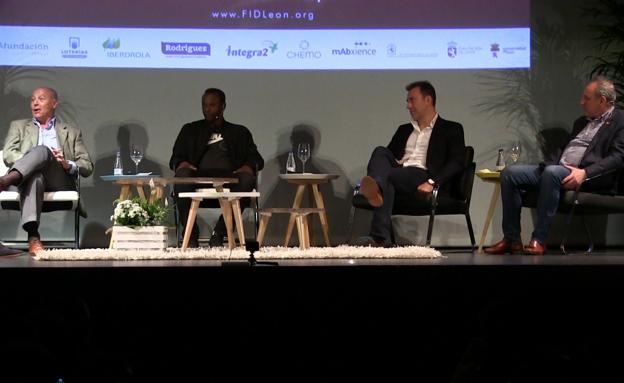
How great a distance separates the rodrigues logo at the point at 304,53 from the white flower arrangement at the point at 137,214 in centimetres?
204

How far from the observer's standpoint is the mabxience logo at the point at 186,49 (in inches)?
245

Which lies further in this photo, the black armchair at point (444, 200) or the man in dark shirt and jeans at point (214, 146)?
A: the man in dark shirt and jeans at point (214, 146)

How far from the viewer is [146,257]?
4.16 metres

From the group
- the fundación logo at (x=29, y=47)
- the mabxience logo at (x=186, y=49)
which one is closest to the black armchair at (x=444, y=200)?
the mabxience logo at (x=186, y=49)

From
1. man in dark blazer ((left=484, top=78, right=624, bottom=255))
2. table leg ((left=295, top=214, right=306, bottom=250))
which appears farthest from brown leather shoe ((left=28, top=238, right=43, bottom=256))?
man in dark blazer ((left=484, top=78, right=624, bottom=255))

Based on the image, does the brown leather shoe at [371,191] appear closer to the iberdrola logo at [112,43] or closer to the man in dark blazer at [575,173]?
the man in dark blazer at [575,173]

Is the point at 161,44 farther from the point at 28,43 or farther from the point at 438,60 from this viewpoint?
the point at 438,60

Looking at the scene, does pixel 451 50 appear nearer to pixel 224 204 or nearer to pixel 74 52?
pixel 224 204

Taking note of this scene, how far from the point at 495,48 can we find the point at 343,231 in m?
1.95

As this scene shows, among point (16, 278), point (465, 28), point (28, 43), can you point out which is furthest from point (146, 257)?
point (465, 28)

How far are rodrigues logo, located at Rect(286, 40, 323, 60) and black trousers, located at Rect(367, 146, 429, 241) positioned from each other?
130cm

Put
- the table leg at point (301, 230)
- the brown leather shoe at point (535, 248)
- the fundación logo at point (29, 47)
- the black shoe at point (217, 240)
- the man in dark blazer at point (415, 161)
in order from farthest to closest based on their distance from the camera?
the fundación logo at point (29, 47) → the black shoe at point (217, 240) → the man in dark blazer at point (415, 161) → the table leg at point (301, 230) → the brown leather shoe at point (535, 248)

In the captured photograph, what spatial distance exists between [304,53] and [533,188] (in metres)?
2.25

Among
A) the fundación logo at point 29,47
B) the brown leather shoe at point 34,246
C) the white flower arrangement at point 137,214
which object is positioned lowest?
the brown leather shoe at point 34,246
